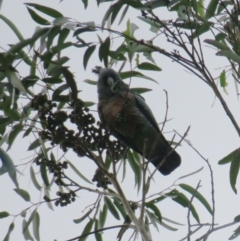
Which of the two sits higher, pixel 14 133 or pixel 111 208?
pixel 14 133

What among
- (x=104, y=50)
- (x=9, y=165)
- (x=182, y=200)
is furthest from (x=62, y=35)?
(x=182, y=200)

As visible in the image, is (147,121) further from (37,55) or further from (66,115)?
(66,115)

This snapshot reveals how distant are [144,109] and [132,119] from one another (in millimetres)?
117

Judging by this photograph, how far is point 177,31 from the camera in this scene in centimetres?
237

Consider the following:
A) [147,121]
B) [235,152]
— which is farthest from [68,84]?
[147,121]

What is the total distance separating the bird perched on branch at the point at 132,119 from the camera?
3.39 metres

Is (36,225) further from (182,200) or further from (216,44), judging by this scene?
(216,44)

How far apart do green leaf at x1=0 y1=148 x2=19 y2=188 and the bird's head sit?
1.18m

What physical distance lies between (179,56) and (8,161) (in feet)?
2.65

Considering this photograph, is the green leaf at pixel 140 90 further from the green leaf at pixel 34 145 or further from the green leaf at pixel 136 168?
the green leaf at pixel 34 145

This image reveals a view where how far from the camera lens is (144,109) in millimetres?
3602

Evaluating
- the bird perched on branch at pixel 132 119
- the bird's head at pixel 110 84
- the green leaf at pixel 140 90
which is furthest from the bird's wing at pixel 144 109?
the green leaf at pixel 140 90

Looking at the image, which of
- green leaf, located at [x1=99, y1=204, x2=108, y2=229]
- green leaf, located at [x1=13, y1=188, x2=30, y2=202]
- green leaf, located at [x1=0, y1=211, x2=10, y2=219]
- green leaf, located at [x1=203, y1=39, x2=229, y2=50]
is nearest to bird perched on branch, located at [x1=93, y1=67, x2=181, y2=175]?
green leaf, located at [x1=99, y1=204, x2=108, y2=229]

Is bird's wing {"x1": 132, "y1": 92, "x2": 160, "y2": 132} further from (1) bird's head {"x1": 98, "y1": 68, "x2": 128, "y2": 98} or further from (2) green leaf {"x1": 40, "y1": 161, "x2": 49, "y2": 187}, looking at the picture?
(2) green leaf {"x1": 40, "y1": 161, "x2": 49, "y2": 187}
